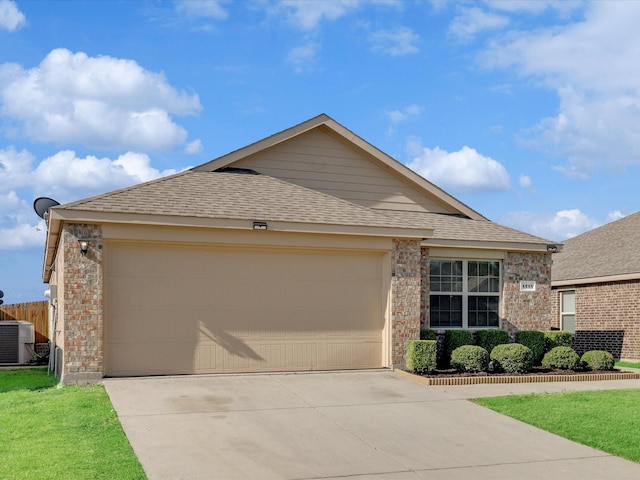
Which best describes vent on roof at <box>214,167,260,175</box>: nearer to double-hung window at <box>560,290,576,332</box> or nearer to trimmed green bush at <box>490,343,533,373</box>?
trimmed green bush at <box>490,343,533,373</box>

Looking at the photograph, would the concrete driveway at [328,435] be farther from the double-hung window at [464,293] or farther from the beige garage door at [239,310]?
the double-hung window at [464,293]

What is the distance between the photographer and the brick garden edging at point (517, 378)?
44.2 ft

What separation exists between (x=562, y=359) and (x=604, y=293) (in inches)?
280

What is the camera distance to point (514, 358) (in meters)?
14.8

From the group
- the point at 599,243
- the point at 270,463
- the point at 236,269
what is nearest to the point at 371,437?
the point at 270,463

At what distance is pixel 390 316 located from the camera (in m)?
14.7

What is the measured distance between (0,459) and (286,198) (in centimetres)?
875

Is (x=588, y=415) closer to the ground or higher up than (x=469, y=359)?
closer to the ground

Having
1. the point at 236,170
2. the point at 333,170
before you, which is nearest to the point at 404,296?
the point at 333,170

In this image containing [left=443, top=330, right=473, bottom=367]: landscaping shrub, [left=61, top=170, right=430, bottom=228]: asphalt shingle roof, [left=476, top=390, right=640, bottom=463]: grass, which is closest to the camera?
[left=476, top=390, right=640, bottom=463]: grass

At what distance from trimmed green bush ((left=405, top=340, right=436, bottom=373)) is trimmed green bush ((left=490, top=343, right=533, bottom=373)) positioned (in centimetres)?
161

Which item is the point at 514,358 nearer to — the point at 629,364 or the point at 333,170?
the point at 333,170

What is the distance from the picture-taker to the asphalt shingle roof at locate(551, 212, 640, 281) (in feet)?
71.0

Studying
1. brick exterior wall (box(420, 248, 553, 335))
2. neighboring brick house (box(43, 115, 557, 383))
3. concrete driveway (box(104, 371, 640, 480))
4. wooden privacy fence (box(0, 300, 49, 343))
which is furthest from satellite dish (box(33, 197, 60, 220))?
brick exterior wall (box(420, 248, 553, 335))
